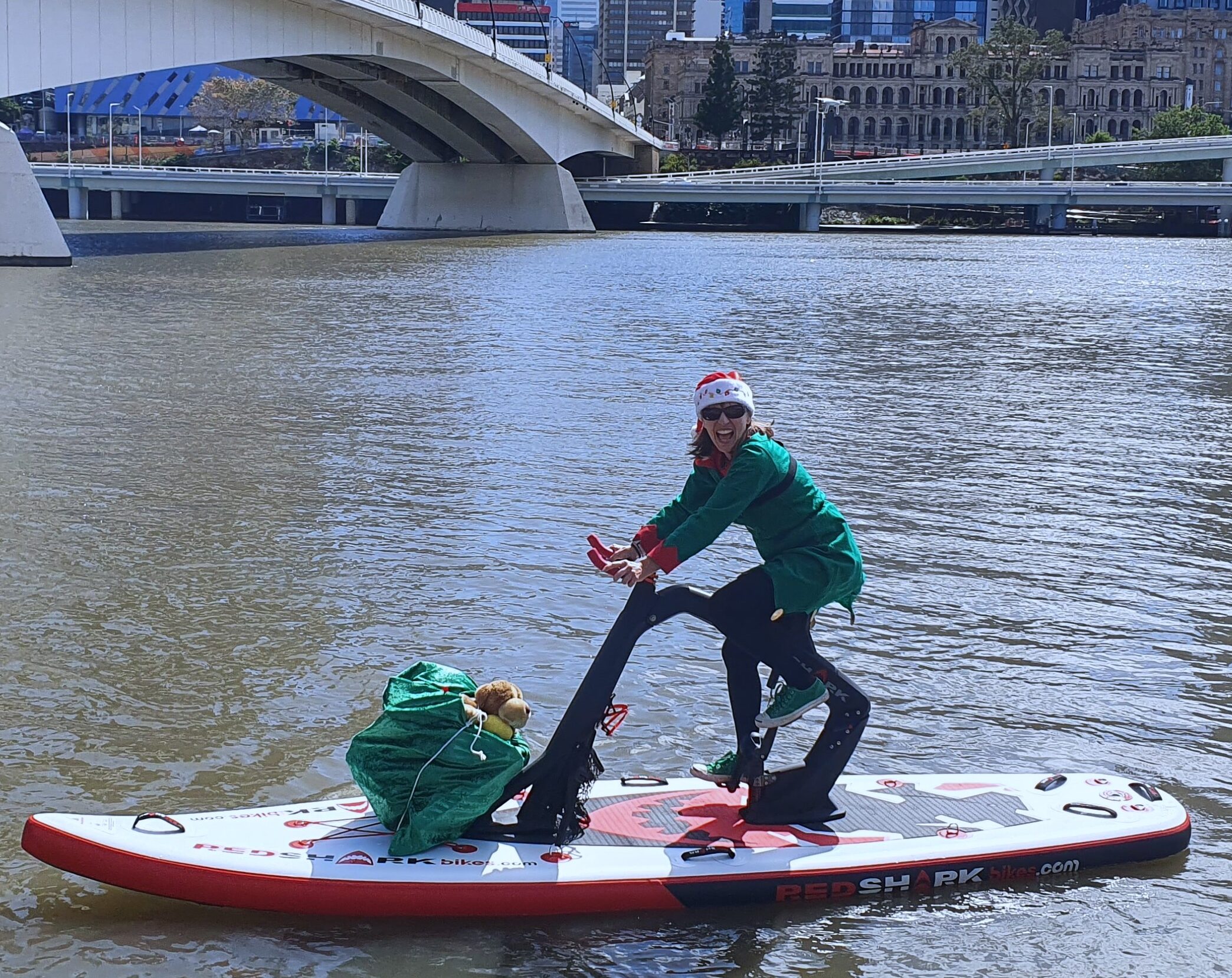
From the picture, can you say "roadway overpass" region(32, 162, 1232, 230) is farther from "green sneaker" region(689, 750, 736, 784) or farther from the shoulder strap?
the shoulder strap

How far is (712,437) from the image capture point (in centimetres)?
539

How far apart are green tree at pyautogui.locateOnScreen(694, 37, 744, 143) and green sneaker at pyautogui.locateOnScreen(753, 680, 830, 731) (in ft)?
398

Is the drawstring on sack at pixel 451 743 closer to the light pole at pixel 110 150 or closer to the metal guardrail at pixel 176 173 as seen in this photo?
the metal guardrail at pixel 176 173

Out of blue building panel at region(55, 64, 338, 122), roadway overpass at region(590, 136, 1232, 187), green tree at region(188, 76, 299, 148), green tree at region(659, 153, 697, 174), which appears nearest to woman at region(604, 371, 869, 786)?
roadway overpass at region(590, 136, 1232, 187)

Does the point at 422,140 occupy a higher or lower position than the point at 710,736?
higher

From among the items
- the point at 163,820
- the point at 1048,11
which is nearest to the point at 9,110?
the point at 163,820

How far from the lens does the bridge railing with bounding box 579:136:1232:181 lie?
92875 mm

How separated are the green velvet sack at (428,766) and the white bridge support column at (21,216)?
35.6m

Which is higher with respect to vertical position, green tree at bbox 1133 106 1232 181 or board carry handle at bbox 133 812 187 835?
green tree at bbox 1133 106 1232 181

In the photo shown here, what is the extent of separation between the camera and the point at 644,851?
5438 millimetres

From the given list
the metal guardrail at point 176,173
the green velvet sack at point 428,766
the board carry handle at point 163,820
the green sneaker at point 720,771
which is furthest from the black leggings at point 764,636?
the metal guardrail at point 176,173

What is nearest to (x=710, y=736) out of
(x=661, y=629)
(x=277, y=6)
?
(x=661, y=629)

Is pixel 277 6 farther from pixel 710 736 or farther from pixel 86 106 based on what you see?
pixel 86 106

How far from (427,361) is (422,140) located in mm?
54894
